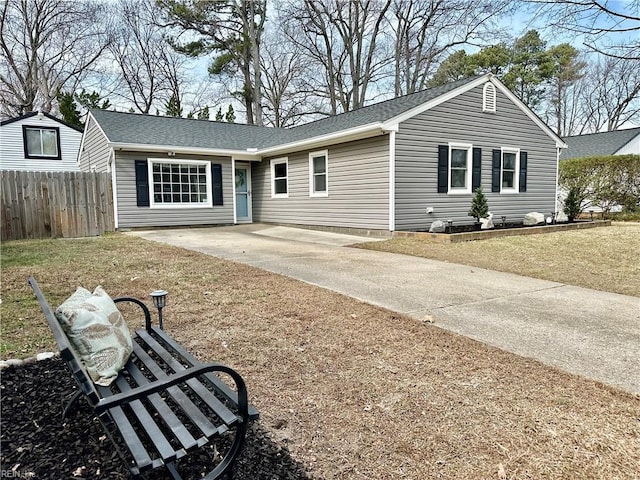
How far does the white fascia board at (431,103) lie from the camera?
34.8 feet

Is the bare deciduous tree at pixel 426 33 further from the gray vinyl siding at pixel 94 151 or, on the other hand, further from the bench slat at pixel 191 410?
the bench slat at pixel 191 410

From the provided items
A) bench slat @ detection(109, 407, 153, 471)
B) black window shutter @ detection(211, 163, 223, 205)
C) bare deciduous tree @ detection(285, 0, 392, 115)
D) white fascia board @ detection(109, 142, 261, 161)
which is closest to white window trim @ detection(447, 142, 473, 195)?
white fascia board @ detection(109, 142, 261, 161)

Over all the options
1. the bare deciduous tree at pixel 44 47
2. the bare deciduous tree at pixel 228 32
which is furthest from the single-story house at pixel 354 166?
the bare deciduous tree at pixel 44 47

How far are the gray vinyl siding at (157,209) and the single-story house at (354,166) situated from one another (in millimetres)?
31

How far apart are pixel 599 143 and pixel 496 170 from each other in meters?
14.9

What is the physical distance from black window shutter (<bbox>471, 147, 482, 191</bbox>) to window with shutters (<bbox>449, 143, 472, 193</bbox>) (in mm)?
124

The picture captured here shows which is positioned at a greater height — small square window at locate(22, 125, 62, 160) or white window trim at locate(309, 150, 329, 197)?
small square window at locate(22, 125, 62, 160)

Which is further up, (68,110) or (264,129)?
(68,110)

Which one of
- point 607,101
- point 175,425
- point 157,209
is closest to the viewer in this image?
point 175,425

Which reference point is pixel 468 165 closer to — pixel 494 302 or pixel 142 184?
pixel 494 302

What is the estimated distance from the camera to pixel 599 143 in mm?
23672

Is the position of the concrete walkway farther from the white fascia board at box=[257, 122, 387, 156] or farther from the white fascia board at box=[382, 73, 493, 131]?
the white fascia board at box=[382, 73, 493, 131]

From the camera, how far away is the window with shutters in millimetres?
12203

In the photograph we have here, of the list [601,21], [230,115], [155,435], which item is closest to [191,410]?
[155,435]
